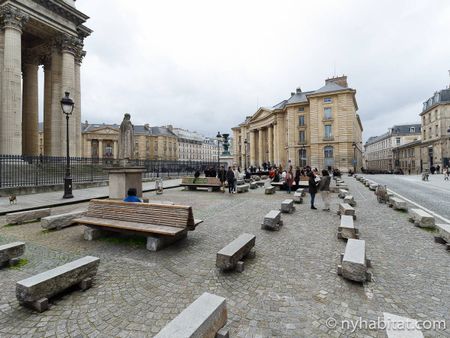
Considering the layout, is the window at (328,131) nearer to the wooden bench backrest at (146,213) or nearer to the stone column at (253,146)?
the stone column at (253,146)

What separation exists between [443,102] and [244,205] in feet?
215

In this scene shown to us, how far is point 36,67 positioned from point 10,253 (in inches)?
1257

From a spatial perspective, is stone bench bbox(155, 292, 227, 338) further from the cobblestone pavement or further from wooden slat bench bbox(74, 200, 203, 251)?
wooden slat bench bbox(74, 200, 203, 251)

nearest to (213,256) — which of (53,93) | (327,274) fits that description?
(327,274)

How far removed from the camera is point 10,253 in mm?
4184

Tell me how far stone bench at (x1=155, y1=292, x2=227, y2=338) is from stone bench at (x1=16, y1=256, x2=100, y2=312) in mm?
1992

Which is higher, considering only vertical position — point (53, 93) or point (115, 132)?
point (115, 132)

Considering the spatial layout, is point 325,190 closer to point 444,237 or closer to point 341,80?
point 444,237

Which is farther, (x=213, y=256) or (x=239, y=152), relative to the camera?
(x=239, y=152)

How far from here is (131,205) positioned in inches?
219

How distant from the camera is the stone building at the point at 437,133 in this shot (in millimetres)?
48844

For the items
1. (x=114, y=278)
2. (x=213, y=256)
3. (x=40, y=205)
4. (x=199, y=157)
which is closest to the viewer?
(x=114, y=278)

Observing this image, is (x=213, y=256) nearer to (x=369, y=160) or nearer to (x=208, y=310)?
(x=208, y=310)

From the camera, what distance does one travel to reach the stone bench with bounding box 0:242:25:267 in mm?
4095
